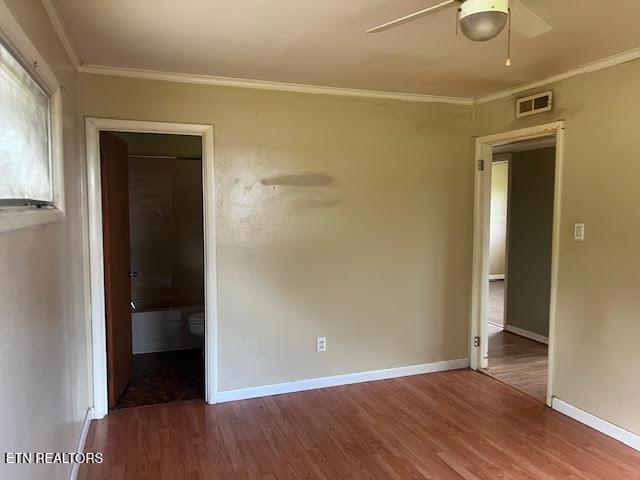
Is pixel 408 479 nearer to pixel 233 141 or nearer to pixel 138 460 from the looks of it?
pixel 138 460

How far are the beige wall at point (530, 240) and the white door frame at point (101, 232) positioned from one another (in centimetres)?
353

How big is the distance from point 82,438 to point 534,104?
365 centimetres

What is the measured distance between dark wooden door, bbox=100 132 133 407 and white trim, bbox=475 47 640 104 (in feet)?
9.55

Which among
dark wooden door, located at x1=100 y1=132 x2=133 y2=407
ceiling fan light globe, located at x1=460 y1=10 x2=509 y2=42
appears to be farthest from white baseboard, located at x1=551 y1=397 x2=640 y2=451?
dark wooden door, located at x1=100 y1=132 x2=133 y2=407

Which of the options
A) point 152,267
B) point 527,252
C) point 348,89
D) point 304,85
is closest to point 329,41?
point 304,85

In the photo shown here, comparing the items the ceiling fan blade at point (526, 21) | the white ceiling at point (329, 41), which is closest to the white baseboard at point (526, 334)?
the white ceiling at point (329, 41)

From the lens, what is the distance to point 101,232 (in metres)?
3.03

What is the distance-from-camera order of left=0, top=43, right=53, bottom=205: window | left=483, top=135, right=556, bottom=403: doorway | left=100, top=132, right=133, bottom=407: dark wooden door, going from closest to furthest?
left=0, top=43, right=53, bottom=205: window, left=100, top=132, right=133, bottom=407: dark wooden door, left=483, top=135, right=556, bottom=403: doorway

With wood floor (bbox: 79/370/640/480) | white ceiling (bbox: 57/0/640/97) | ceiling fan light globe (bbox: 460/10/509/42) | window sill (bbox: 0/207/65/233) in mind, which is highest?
white ceiling (bbox: 57/0/640/97)

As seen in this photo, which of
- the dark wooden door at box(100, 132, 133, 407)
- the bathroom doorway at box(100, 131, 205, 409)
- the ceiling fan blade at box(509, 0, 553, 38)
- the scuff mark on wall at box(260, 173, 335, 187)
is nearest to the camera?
the ceiling fan blade at box(509, 0, 553, 38)

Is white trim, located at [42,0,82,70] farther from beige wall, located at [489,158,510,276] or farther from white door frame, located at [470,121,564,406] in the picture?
beige wall, located at [489,158,510,276]

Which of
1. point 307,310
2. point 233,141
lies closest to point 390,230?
point 307,310

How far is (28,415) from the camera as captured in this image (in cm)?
152

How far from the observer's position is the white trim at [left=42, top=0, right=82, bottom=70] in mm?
2002
